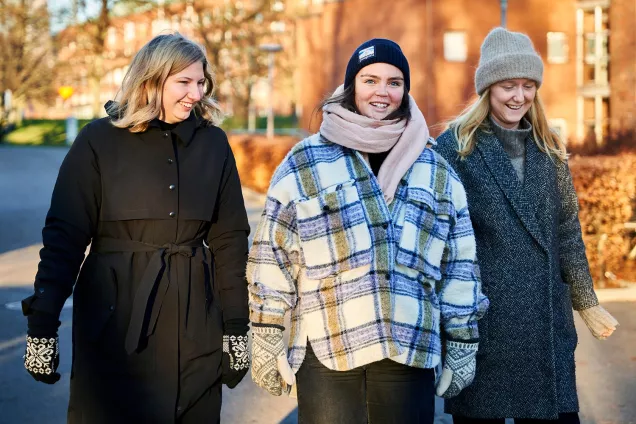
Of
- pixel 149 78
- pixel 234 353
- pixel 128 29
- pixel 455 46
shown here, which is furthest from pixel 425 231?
pixel 128 29

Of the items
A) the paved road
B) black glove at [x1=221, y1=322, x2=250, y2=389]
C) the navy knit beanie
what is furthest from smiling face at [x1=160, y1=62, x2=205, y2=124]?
the paved road

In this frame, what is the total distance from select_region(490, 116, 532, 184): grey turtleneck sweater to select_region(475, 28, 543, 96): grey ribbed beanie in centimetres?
19

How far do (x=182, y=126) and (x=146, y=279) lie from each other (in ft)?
2.05

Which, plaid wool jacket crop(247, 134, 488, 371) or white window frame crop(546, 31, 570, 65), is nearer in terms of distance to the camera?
plaid wool jacket crop(247, 134, 488, 371)

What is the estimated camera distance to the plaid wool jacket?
3.18m

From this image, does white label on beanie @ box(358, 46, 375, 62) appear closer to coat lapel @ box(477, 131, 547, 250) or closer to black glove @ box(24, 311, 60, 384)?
coat lapel @ box(477, 131, 547, 250)

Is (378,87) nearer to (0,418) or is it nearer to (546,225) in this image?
(546,225)

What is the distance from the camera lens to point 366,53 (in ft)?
11.0

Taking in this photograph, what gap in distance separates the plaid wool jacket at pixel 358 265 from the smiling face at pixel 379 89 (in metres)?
0.18

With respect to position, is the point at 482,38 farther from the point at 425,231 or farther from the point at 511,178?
the point at 425,231

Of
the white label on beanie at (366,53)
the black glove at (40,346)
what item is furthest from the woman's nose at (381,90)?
the black glove at (40,346)

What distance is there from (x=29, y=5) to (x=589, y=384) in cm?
4243

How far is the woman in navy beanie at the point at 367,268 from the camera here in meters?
3.18

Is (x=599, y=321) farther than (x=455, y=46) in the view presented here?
No
